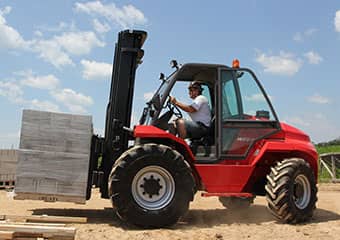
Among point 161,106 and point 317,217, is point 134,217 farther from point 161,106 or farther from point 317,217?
point 317,217

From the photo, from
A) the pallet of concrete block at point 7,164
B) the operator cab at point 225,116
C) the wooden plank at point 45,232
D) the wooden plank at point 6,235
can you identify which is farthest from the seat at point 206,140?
the pallet of concrete block at point 7,164

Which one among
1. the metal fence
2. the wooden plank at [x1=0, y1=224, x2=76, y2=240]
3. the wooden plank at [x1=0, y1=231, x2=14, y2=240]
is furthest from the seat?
the metal fence

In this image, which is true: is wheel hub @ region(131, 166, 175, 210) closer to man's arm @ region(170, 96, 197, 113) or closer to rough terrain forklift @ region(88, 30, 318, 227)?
rough terrain forklift @ region(88, 30, 318, 227)

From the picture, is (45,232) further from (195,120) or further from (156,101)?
(195,120)

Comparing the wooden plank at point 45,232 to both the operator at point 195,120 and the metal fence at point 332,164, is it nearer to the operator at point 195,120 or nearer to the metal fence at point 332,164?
the operator at point 195,120

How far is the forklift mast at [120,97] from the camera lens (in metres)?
7.24

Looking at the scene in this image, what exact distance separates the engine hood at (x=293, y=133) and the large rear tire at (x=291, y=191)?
1.91ft

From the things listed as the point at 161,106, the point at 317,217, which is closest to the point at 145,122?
the point at 161,106

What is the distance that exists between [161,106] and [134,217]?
6.46ft

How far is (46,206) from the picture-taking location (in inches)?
356

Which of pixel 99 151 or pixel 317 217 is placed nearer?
Answer: pixel 99 151

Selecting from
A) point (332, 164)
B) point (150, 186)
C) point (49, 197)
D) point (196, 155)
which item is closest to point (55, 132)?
point (49, 197)

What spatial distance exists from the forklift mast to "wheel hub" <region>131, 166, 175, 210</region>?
766 millimetres

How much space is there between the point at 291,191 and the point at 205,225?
5.16ft
